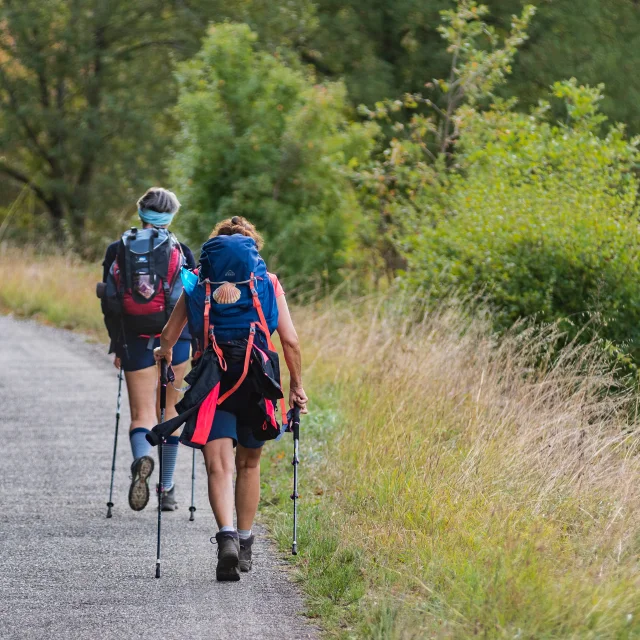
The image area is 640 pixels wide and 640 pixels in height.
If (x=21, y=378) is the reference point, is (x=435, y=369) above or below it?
above

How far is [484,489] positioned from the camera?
22.3ft

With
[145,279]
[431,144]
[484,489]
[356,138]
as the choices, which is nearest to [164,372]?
[145,279]

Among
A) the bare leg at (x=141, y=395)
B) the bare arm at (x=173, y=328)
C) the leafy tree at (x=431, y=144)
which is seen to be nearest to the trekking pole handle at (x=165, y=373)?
the bare arm at (x=173, y=328)

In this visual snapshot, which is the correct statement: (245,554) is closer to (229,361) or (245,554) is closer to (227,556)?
(227,556)

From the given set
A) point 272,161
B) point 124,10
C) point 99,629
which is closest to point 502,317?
point 99,629

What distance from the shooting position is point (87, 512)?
307 inches

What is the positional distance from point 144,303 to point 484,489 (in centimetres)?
238

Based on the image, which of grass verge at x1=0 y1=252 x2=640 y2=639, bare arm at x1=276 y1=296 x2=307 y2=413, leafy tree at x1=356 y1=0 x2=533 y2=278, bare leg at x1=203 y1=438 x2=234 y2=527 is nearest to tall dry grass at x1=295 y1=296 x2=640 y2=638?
grass verge at x1=0 y1=252 x2=640 y2=639

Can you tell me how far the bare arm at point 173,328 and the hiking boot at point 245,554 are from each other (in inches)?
43.6

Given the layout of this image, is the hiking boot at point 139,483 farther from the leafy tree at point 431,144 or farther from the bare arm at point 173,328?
the leafy tree at point 431,144

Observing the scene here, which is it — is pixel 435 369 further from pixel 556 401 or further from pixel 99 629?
pixel 99 629

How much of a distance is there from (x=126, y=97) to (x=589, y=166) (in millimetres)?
22427

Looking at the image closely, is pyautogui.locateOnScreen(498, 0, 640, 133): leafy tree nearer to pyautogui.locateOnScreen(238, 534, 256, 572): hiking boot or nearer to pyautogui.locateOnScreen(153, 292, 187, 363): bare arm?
pyautogui.locateOnScreen(153, 292, 187, 363): bare arm

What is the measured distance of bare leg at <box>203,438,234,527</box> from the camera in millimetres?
6012
